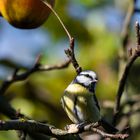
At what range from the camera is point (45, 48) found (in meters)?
4.60

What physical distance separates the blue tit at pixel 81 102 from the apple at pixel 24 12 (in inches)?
12.0

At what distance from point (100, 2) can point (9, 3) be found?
221 cm

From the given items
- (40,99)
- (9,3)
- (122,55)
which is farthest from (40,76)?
(9,3)

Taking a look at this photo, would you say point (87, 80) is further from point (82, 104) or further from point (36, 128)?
point (36, 128)

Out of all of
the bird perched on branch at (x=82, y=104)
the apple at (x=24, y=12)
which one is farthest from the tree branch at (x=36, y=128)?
the apple at (x=24, y=12)

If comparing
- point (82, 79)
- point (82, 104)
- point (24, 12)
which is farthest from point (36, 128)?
point (24, 12)

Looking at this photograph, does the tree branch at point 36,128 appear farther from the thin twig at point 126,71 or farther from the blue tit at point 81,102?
the thin twig at point 126,71

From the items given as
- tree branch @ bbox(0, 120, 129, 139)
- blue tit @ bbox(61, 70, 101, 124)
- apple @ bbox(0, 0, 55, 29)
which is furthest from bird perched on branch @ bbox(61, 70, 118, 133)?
A: apple @ bbox(0, 0, 55, 29)

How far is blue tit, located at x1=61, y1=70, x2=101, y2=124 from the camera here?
91.0 inches

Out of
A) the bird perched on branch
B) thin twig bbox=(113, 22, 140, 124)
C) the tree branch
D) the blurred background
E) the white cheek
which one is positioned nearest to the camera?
the tree branch

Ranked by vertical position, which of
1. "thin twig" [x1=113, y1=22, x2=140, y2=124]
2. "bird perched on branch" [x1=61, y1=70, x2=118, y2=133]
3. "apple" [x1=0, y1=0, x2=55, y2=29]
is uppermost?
"apple" [x1=0, y1=0, x2=55, y2=29]

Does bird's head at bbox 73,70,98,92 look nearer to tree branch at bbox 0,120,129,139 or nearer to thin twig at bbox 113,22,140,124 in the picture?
thin twig at bbox 113,22,140,124

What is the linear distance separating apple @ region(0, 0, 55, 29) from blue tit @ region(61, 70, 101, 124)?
0.30m

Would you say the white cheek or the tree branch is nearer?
the tree branch
